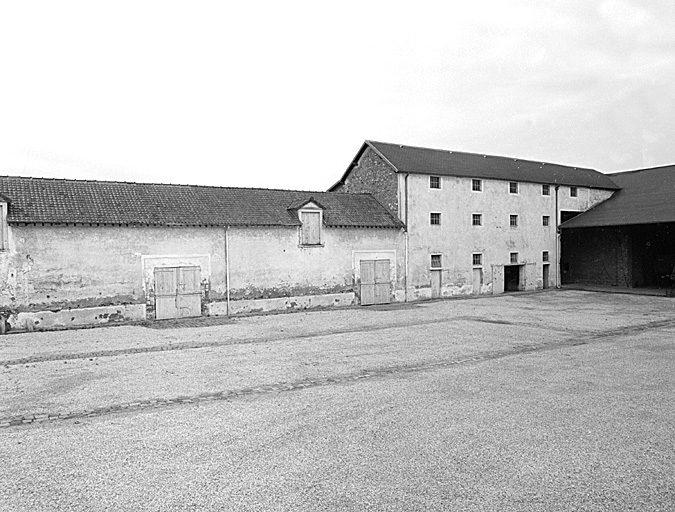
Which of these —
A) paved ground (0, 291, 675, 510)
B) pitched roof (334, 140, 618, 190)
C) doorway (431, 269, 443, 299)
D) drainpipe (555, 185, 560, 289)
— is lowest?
paved ground (0, 291, 675, 510)

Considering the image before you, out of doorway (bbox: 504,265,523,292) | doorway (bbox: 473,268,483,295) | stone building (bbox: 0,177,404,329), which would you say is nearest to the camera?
stone building (bbox: 0,177,404,329)

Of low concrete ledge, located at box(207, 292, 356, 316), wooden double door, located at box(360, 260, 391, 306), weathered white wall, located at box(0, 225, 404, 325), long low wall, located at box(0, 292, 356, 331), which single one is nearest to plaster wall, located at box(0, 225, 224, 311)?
weathered white wall, located at box(0, 225, 404, 325)

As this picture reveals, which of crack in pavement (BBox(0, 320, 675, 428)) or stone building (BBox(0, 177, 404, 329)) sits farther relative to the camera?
stone building (BBox(0, 177, 404, 329))

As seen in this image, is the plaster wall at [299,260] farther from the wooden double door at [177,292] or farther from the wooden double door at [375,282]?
the wooden double door at [177,292]

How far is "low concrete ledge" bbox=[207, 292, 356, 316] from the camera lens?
2141cm

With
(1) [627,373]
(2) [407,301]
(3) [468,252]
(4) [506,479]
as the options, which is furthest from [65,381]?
(3) [468,252]

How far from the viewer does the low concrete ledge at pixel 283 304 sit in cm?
2141

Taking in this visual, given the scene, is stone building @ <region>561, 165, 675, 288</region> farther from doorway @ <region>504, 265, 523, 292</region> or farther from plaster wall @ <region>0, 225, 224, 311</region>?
plaster wall @ <region>0, 225, 224, 311</region>

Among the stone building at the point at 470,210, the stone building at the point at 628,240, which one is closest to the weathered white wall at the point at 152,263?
the stone building at the point at 470,210

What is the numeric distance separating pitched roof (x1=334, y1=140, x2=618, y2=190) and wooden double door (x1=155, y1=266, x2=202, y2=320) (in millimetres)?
11879

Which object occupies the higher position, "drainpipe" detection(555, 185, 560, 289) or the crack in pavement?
"drainpipe" detection(555, 185, 560, 289)

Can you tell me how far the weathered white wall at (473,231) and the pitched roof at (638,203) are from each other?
1.96 meters

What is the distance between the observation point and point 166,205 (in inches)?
848

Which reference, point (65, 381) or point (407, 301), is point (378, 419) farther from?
point (407, 301)
